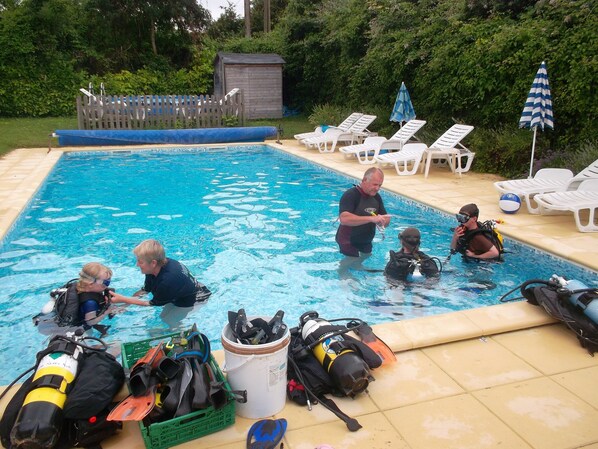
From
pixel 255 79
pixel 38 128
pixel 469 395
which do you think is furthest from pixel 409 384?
pixel 255 79

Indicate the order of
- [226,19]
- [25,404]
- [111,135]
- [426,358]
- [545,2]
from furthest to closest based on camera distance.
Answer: [226,19] → [111,135] → [545,2] → [426,358] → [25,404]

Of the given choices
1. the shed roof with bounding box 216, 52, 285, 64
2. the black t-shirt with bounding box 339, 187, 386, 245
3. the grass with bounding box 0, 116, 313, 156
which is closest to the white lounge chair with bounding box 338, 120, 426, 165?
the grass with bounding box 0, 116, 313, 156

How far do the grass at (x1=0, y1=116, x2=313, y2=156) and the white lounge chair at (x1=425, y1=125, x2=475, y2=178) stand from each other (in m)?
7.52

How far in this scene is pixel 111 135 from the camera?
15.0m

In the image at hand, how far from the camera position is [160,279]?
4.14 m

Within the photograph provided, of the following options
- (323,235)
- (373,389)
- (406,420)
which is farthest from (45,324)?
(323,235)

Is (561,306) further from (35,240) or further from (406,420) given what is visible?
(35,240)

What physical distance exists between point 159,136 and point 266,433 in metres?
14.0

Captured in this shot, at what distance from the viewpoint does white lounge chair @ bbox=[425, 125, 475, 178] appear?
10.1 meters

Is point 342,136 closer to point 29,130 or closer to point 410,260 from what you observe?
point 410,260

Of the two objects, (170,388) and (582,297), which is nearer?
(170,388)

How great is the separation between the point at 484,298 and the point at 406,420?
9.31 feet

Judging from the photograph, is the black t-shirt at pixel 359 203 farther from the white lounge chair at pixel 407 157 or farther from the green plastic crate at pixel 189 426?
the white lounge chair at pixel 407 157

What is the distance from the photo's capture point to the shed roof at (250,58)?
20.6 metres
